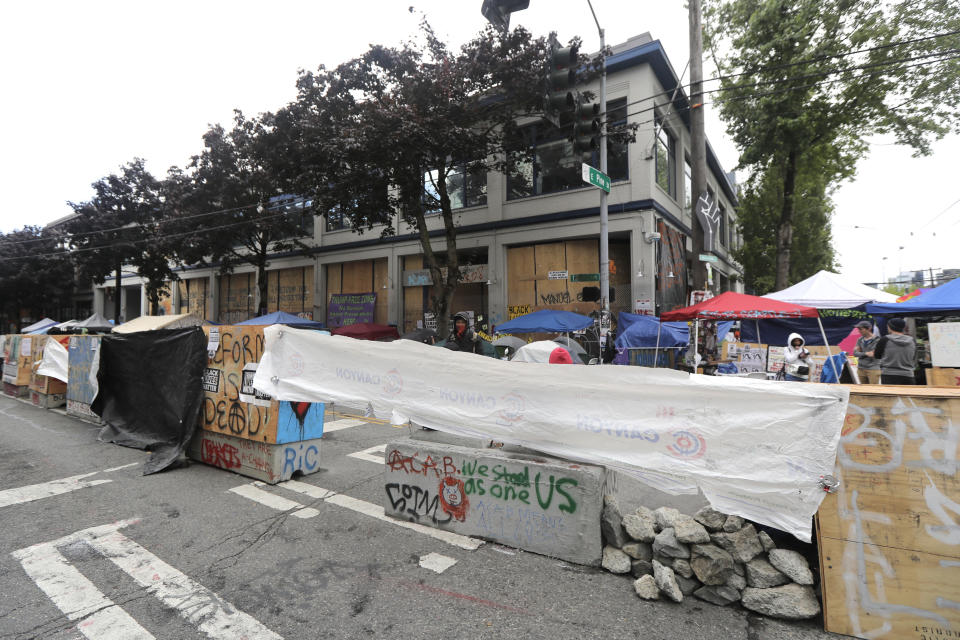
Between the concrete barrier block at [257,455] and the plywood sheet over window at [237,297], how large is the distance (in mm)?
22266

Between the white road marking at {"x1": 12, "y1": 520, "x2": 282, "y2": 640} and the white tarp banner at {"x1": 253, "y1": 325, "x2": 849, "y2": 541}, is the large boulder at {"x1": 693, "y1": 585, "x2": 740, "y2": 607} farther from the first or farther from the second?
the white road marking at {"x1": 12, "y1": 520, "x2": 282, "y2": 640}

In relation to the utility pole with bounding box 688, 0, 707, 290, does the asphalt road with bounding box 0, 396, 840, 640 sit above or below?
below

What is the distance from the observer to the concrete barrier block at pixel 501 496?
3.59 metres

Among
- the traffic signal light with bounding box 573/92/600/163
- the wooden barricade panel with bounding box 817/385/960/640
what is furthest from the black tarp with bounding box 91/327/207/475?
the wooden barricade panel with bounding box 817/385/960/640

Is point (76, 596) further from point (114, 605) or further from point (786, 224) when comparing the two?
point (786, 224)

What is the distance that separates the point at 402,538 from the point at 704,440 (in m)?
2.76

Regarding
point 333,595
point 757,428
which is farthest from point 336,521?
point 757,428

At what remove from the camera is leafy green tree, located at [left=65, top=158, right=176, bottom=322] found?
89.7ft

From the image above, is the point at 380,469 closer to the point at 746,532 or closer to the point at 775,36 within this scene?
the point at 746,532

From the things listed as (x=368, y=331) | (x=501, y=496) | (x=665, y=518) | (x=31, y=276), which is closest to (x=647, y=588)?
(x=665, y=518)

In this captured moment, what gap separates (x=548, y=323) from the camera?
1371cm

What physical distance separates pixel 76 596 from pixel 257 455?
2.56 metres

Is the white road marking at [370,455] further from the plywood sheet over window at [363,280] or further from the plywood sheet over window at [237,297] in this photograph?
the plywood sheet over window at [237,297]

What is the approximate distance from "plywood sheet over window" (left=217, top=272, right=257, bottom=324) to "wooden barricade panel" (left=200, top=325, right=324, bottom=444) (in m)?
22.2
